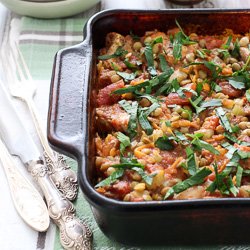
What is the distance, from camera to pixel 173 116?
2.30m

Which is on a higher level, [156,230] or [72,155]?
[72,155]

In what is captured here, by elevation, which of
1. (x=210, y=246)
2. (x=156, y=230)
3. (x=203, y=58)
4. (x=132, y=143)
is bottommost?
(x=210, y=246)

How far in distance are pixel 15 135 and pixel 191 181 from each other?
889 mm

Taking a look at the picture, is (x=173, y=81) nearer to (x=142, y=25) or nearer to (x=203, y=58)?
(x=203, y=58)

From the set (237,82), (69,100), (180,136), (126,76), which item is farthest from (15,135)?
(237,82)

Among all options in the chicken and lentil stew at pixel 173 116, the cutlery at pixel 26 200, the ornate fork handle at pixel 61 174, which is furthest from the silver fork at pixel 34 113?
the chicken and lentil stew at pixel 173 116

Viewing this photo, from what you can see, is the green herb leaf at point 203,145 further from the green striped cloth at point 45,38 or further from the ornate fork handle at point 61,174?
the green striped cloth at point 45,38

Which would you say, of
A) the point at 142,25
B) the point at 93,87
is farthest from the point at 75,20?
the point at 93,87

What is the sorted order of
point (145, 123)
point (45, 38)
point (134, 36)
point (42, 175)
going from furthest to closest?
point (45, 38)
point (134, 36)
point (42, 175)
point (145, 123)

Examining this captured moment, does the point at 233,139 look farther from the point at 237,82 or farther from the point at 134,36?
the point at 134,36

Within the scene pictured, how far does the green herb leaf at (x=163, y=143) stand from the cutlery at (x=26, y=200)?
20.9 inches

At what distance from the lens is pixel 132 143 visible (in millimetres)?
2225

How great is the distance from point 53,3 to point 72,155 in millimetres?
1434

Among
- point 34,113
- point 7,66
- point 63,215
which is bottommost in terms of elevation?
point 63,215
